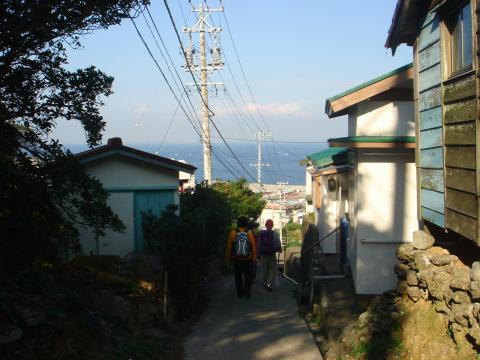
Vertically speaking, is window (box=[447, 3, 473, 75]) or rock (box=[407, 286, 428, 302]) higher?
window (box=[447, 3, 473, 75])

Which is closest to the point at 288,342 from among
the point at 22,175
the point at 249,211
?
the point at 22,175

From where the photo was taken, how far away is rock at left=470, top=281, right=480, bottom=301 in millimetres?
5543

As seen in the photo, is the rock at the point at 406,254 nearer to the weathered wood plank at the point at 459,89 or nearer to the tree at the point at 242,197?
the weathered wood plank at the point at 459,89

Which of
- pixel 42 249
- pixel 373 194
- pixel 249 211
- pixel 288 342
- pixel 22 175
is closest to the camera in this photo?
pixel 22 175

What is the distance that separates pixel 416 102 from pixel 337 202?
26.0ft

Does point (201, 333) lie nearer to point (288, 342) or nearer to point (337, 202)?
point (288, 342)

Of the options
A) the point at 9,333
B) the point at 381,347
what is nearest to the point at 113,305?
the point at 9,333

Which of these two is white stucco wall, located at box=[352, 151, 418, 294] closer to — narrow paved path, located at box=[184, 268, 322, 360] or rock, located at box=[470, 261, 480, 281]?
narrow paved path, located at box=[184, 268, 322, 360]

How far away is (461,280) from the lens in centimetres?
607

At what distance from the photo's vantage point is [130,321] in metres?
9.45

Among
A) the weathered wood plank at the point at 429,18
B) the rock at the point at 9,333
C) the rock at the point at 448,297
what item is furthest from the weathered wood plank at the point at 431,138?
the rock at the point at 9,333

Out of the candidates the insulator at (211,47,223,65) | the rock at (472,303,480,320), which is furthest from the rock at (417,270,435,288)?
the insulator at (211,47,223,65)

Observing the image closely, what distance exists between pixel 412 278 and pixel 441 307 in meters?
1.06

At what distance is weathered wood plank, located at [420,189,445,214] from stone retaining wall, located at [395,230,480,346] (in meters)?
0.41
